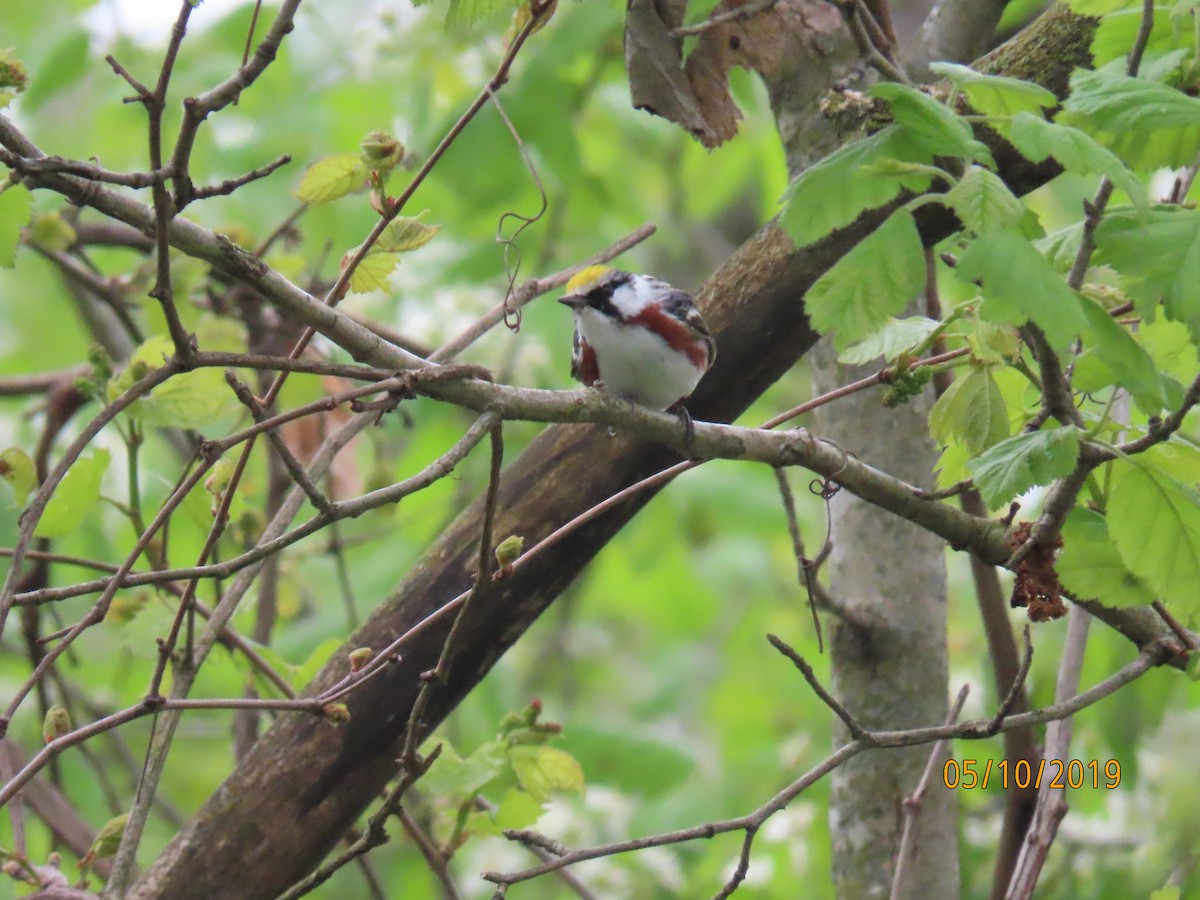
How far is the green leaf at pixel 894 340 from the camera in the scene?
5.84 feet

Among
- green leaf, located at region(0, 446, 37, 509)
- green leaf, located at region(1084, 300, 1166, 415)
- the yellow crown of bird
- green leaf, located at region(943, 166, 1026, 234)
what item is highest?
the yellow crown of bird

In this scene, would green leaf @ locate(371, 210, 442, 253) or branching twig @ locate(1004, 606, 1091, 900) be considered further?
branching twig @ locate(1004, 606, 1091, 900)

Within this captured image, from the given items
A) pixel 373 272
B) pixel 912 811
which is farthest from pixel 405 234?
pixel 912 811

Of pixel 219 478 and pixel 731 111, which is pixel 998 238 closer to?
pixel 731 111

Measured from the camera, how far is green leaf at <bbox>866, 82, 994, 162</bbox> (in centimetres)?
128

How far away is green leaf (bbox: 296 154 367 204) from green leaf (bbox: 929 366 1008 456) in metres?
0.96

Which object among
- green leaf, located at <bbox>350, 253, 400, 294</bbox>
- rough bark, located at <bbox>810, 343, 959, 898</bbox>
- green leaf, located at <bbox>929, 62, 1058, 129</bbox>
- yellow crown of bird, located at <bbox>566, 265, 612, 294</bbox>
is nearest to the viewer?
green leaf, located at <bbox>929, 62, 1058, 129</bbox>

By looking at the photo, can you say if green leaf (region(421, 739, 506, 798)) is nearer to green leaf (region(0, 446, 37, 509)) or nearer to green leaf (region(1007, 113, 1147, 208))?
green leaf (region(0, 446, 37, 509))

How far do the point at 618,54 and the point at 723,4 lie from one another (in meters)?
2.15

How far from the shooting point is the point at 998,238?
128 cm

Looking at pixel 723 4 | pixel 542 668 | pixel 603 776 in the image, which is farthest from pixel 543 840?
pixel 542 668

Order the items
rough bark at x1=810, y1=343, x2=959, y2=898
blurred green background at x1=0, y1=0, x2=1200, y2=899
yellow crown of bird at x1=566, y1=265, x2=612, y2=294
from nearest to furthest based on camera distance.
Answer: rough bark at x1=810, y1=343, x2=959, y2=898, yellow crown of bird at x1=566, y1=265, x2=612, y2=294, blurred green background at x1=0, y1=0, x2=1200, y2=899
